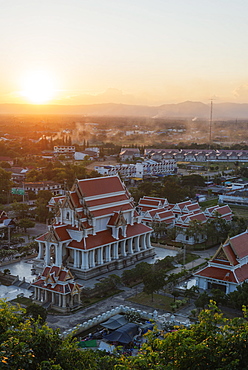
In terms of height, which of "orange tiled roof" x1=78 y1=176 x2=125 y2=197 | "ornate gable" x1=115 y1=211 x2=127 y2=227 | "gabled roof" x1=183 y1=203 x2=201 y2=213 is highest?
"orange tiled roof" x1=78 y1=176 x2=125 y2=197

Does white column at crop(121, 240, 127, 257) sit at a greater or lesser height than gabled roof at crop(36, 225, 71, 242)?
lesser

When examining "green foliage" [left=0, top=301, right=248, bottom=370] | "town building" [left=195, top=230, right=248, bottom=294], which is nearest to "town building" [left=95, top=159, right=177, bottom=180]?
"town building" [left=195, top=230, right=248, bottom=294]

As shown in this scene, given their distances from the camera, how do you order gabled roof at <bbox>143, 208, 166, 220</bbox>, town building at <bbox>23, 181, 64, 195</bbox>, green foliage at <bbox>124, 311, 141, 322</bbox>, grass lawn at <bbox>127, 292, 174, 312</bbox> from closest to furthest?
Result: green foliage at <bbox>124, 311, 141, 322</bbox> → grass lawn at <bbox>127, 292, 174, 312</bbox> → gabled roof at <bbox>143, 208, 166, 220</bbox> → town building at <bbox>23, 181, 64, 195</bbox>

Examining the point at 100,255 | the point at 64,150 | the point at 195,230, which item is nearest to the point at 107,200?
the point at 100,255

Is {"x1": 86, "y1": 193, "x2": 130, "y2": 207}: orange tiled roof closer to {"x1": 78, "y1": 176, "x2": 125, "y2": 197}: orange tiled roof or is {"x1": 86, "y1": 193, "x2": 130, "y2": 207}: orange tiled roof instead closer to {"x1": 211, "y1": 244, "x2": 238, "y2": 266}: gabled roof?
{"x1": 78, "y1": 176, "x2": 125, "y2": 197}: orange tiled roof

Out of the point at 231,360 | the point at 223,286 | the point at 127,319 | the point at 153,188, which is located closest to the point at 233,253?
the point at 223,286
